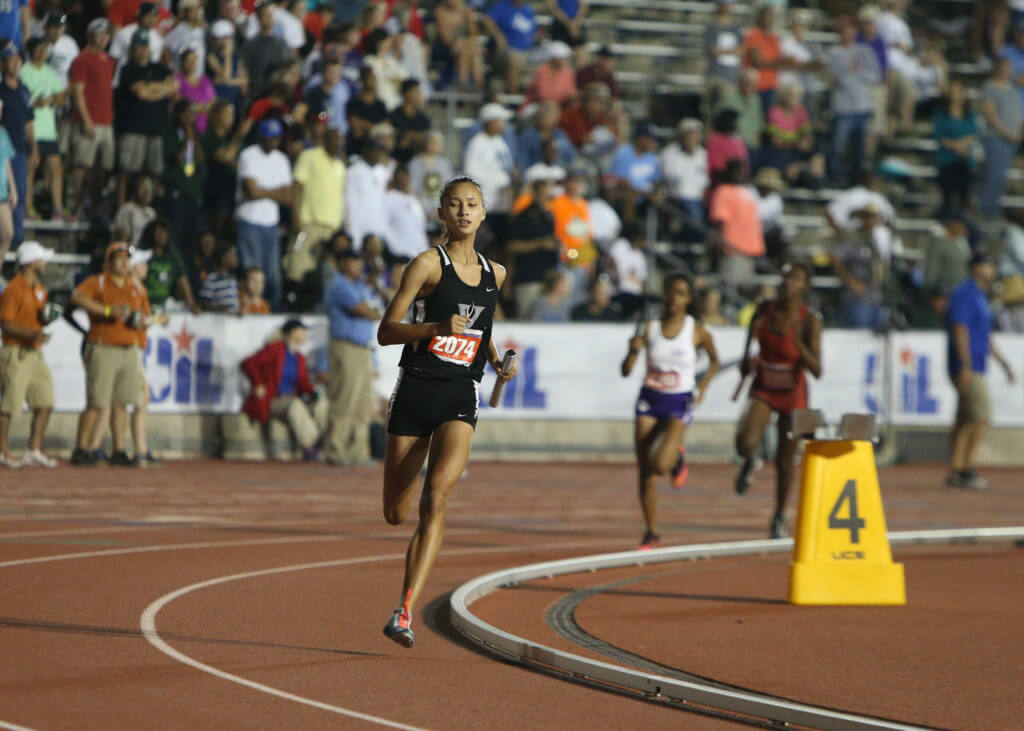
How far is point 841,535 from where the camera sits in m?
11.2

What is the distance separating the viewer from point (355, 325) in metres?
21.4

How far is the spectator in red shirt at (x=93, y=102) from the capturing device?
830 inches

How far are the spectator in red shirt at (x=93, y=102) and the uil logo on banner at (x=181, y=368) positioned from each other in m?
2.30

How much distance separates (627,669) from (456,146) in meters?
19.1

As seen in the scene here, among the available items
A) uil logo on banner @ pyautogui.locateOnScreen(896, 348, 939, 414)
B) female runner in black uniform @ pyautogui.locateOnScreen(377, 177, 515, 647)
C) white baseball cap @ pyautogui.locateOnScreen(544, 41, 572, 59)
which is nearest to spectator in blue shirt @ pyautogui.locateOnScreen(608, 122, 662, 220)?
white baseball cap @ pyautogui.locateOnScreen(544, 41, 572, 59)

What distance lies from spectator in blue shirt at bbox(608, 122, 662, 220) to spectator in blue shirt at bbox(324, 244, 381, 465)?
489 centimetres

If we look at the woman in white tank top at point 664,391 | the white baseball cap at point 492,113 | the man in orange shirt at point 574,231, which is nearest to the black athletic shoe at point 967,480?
the man in orange shirt at point 574,231

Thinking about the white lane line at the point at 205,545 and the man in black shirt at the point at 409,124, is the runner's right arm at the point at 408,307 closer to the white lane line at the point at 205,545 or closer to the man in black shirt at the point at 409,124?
the white lane line at the point at 205,545

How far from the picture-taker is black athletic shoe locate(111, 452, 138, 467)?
65.3 feet

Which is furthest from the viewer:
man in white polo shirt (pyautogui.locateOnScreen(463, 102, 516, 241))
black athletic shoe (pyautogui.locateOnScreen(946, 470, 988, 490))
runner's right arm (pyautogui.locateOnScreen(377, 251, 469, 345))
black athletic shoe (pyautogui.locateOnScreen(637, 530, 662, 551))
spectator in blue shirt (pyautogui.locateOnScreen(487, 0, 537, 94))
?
spectator in blue shirt (pyautogui.locateOnScreen(487, 0, 537, 94))

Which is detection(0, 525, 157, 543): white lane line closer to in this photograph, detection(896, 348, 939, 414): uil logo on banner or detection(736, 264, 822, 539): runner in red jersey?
detection(736, 264, 822, 539): runner in red jersey

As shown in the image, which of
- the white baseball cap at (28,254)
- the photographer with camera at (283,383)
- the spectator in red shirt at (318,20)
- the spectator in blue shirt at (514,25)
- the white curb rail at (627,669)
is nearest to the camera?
the white curb rail at (627,669)

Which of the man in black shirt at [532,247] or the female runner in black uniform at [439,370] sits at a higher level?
the man in black shirt at [532,247]

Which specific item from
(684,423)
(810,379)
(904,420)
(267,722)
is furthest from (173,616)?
(904,420)
